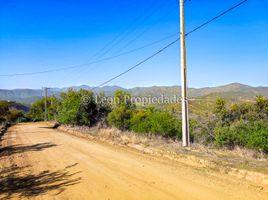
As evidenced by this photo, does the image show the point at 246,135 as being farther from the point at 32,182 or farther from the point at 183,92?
the point at 32,182

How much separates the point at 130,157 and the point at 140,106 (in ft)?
125

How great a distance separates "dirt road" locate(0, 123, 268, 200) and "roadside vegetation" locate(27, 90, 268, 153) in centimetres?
873

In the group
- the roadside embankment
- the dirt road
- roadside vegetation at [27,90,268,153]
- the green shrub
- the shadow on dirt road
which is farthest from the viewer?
roadside vegetation at [27,90,268,153]

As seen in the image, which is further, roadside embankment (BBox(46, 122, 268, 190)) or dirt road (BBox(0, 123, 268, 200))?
roadside embankment (BBox(46, 122, 268, 190))

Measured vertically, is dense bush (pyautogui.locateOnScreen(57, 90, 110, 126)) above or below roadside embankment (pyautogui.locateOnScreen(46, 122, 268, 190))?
above

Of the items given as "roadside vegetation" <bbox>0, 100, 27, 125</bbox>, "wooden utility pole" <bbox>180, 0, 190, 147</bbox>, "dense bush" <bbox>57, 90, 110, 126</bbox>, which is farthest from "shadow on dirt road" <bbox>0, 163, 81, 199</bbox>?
"roadside vegetation" <bbox>0, 100, 27, 125</bbox>

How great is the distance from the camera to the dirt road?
7.39 m

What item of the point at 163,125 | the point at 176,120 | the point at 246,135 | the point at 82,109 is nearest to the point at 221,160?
the point at 246,135

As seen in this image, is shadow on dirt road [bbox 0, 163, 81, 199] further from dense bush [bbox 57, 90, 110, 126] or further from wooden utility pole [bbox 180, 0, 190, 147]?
dense bush [bbox 57, 90, 110, 126]

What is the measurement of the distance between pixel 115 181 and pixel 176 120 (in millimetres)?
19496

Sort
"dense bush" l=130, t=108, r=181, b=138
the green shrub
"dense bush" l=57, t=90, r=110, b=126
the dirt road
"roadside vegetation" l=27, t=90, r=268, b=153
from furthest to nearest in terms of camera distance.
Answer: "dense bush" l=57, t=90, r=110, b=126
"dense bush" l=130, t=108, r=181, b=138
"roadside vegetation" l=27, t=90, r=268, b=153
the green shrub
the dirt road

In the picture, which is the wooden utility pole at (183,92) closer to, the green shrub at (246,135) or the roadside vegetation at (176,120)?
the roadside vegetation at (176,120)

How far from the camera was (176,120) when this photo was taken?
91.4ft

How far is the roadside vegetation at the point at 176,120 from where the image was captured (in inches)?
758
